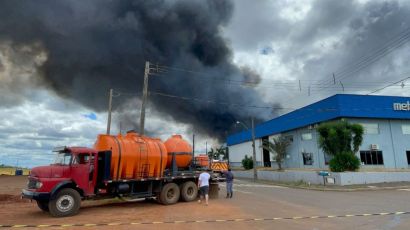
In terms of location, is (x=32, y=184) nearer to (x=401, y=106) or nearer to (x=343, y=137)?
(x=343, y=137)

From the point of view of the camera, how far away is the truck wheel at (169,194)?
15688 mm

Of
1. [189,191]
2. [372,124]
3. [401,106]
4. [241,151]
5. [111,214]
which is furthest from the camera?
[241,151]

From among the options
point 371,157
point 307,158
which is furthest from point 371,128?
point 307,158

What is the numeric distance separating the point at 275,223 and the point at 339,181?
19.3 metres

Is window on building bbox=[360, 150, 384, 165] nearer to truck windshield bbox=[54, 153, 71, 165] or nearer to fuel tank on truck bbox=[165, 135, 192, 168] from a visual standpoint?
fuel tank on truck bbox=[165, 135, 192, 168]

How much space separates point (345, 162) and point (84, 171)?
80.3ft

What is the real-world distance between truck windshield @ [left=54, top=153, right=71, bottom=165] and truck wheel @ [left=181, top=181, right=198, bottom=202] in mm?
6168

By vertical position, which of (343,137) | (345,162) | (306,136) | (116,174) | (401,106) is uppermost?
(401,106)

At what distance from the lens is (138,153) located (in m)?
14.8

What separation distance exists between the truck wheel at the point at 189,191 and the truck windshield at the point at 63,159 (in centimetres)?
617

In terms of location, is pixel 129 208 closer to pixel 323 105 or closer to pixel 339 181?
pixel 339 181

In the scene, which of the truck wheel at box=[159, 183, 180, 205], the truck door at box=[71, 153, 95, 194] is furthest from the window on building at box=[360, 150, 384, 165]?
the truck door at box=[71, 153, 95, 194]

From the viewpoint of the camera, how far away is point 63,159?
13.0 meters

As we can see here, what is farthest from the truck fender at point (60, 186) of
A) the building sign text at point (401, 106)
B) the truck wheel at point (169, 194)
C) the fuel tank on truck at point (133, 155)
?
the building sign text at point (401, 106)
